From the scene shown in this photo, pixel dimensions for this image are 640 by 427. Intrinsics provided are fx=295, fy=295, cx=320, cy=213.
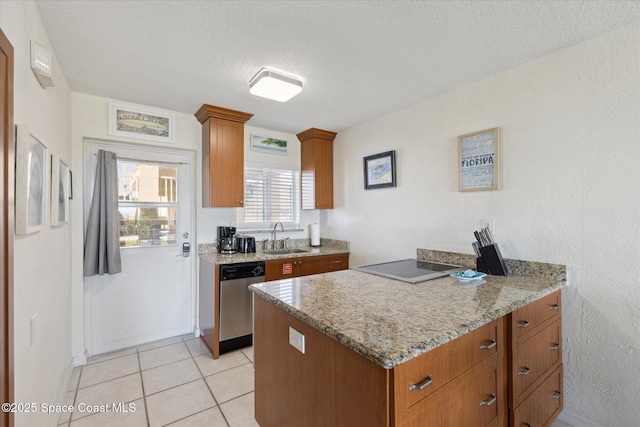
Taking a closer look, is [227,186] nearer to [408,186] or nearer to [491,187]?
[408,186]

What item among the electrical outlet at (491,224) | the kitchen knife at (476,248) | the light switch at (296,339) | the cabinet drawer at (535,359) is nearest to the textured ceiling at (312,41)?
the electrical outlet at (491,224)

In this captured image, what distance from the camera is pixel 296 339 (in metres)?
1.34

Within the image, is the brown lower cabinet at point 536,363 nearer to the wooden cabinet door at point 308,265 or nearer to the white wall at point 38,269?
the wooden cabinet door at point 308,265

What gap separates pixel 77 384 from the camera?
2.30 meters

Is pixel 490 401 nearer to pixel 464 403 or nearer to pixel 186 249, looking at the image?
pixel 464 403

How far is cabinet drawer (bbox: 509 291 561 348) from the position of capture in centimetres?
143

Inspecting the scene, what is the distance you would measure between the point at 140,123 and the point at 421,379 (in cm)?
315

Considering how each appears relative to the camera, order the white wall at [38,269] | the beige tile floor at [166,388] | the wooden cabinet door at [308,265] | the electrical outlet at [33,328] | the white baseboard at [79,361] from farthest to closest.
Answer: the wooden cabinet door at [308,265] < the white baseboard at [79,361] < the beige tile floor at [166,388] < the electrical outlet at [33,328] < the white wall at [38,269]

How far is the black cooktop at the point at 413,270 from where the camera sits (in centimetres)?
193

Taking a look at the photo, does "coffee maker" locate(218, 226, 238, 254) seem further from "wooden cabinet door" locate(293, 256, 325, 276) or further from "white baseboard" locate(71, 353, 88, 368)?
"white baseboard" locate(71, 353, 88, 368)

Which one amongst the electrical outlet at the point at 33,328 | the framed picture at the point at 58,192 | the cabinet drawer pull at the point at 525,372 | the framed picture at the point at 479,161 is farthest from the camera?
the framed picture at the point at 479,161

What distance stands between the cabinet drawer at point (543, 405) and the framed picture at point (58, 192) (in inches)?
108

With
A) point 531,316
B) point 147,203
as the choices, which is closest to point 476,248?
point 531,316

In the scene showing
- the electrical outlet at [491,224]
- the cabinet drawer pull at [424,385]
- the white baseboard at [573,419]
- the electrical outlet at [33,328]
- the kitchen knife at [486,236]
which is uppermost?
the electrical outlet at [491,224]
